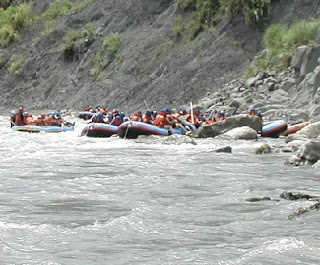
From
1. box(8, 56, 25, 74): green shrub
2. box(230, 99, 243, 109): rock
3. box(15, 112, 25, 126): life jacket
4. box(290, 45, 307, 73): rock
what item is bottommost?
box(8, 56, 25, 74): green shrub

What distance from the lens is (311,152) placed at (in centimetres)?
1354

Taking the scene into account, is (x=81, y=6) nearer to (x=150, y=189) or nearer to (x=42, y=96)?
(x=42, y=96)

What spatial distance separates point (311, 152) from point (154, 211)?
5406 mm

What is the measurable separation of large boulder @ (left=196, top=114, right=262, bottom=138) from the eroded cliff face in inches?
372

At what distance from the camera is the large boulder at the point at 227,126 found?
68.7ft

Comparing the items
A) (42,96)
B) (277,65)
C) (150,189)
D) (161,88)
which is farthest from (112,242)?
(42,96)

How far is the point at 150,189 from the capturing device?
36.0 feet

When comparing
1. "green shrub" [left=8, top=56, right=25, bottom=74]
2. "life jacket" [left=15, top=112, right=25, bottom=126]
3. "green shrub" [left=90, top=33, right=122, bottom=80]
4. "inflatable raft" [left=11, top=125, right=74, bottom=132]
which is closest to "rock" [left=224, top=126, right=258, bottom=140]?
"inflatable raft" [left=11, top=125, right=74, bottom=132]

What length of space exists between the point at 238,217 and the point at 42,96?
35.0 metres

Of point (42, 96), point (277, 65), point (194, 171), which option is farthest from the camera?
point (42, 96)

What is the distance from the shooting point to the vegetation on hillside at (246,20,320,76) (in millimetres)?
27922

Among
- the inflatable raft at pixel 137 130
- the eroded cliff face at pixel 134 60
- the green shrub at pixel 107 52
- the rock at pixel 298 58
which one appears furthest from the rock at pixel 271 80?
the green shrub at pixel 107 52

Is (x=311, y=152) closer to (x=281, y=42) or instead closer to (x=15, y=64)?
(x=281, y=42)

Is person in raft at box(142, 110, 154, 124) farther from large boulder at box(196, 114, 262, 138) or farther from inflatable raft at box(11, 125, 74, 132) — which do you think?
inflatable raft at box(11, 125, 74, 132)
